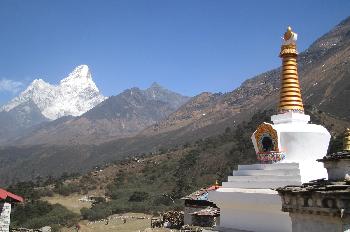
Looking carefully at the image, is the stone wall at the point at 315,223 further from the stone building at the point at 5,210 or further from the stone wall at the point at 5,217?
the stone wall at the point at 5,217

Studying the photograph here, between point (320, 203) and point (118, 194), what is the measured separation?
44.2 metres

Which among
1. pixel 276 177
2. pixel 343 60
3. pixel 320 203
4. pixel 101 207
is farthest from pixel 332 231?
pixel 343 60

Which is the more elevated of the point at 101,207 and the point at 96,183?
the point at 96,183

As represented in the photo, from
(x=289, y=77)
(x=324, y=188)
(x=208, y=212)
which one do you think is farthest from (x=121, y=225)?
(x=324, y=188)

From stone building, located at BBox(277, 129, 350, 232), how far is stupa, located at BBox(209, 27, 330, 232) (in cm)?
524

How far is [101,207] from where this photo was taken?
1613 inches

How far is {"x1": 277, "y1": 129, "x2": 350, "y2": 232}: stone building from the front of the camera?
636cm

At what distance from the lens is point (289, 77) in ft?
52.0

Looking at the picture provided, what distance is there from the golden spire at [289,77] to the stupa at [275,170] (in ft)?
0.11

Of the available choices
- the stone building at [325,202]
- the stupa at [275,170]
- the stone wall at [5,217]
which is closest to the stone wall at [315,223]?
the stone building at [325,202]

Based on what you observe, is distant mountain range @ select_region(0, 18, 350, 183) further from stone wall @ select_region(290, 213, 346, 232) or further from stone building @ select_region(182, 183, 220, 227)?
stone wall @ select_region(290, 213, 346, 232)

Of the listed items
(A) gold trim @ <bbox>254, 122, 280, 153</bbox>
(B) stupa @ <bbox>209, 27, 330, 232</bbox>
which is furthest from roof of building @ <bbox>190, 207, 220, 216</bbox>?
(A) gold trim @ <bbox>254, 122, 280, 153</bbox>

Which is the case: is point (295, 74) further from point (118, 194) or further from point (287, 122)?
point (118, 194)

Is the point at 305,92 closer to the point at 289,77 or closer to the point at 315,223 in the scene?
the point at 289,77
